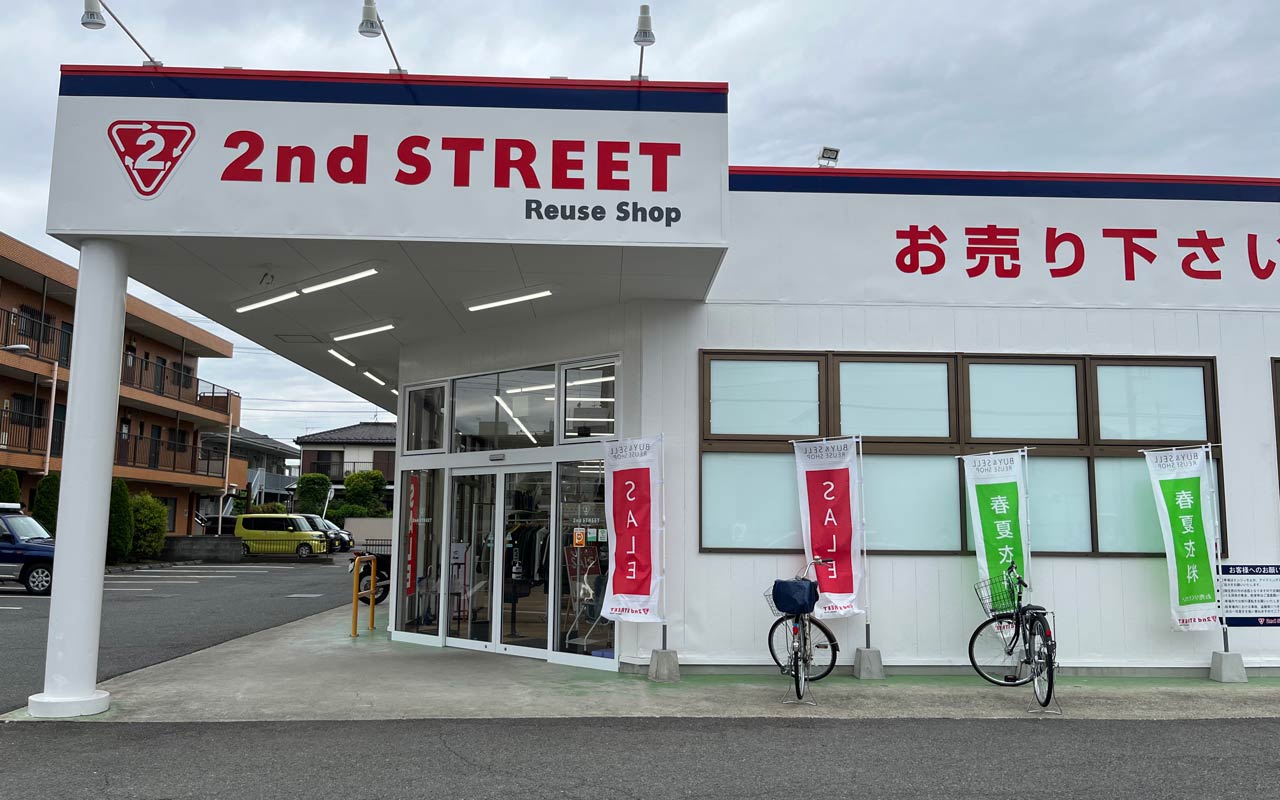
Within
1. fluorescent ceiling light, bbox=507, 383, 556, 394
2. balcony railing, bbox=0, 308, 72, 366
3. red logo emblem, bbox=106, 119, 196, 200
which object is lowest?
fluorescent ceiling light, bbox=507, 383, 556, 394

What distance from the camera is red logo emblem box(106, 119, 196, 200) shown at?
6.92 metres

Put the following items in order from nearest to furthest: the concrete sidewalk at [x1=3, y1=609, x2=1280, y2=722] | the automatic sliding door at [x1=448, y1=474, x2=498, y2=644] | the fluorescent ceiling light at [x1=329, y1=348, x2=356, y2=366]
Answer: the concrete sidewalk at [x1=3, y1=609, x2=1280, y2=722], the automatic sliding door at [x1=448, y1=474, x2=498, y2=644], the fluorescent ceiling light at [x1=329, y1=348, x2=356, y2=366]

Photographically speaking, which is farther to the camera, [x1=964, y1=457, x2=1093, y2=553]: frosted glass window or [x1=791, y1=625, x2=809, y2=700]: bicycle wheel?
[x1=964, y1=457, x2=1093, y2=553]: frosted glass window

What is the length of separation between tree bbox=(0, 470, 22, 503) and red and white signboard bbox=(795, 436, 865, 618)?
22366 mm

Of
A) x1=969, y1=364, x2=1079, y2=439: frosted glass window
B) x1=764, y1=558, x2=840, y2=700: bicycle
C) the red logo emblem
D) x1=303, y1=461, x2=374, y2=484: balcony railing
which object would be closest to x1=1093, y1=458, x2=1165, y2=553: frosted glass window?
x1=969, y1=364, x2=1079, y2=439: frosted glass window

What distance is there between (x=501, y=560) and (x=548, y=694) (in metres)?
2.20

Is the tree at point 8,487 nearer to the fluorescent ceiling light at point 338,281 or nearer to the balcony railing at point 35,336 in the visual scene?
the balcony railing at point 35,336

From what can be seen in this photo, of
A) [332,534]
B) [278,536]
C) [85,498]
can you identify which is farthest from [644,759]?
[332,534]

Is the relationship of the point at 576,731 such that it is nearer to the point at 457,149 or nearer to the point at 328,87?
the point at 457,149

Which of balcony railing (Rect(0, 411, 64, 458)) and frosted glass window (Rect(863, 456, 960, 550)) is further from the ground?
balcony railing (Rect(0, 411, 64, 458))

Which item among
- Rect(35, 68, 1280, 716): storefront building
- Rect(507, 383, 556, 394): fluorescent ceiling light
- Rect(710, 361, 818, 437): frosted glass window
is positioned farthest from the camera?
Rect(507, 383, 556, 394): fluorescent ceiling light

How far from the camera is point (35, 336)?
26297mm

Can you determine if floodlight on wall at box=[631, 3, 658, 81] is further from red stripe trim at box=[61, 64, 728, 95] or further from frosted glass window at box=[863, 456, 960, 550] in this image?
frosted glass window at box=[863, 456, 960, 550]

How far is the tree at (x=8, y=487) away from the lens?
23.1 m
